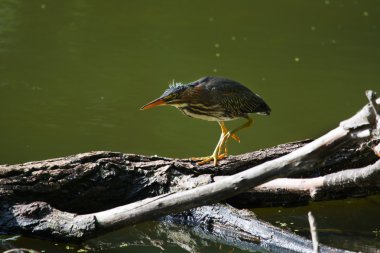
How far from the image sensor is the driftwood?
4.29 m

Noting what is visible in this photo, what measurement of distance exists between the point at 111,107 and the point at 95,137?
1141 millimetres

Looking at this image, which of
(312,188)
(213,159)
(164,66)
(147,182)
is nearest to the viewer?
(312,188)

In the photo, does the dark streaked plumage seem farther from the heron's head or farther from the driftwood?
the driftwood

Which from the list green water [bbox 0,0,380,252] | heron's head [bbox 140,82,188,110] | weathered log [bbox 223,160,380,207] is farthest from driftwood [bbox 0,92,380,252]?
heron's head [bbox 140,82,188,110]

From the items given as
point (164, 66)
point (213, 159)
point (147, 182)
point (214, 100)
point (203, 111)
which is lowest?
point (147, 182)

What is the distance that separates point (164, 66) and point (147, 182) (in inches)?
216

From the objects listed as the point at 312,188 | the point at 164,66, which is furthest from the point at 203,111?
the point at 164,66

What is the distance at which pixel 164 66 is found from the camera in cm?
1096

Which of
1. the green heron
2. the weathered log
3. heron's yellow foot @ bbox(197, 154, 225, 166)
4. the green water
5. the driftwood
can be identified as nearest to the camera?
the driftwood

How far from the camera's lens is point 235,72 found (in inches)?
427

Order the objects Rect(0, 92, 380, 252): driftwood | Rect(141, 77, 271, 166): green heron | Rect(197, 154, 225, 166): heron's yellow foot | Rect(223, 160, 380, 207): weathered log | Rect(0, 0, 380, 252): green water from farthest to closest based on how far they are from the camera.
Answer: Rect(0, 0, 380, 252): green water
Rect(141, 77, 271, 166): green heron
Rect(197, 154, 225, 166): heron's yellow foot
Rect(223, 160, 380, 207): weathered log
Rect(0, 92, 380, 252): driftwood

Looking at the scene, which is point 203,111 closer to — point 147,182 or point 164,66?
point 147,182

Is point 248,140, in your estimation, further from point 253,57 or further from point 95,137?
point 253,57

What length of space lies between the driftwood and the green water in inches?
14.0
